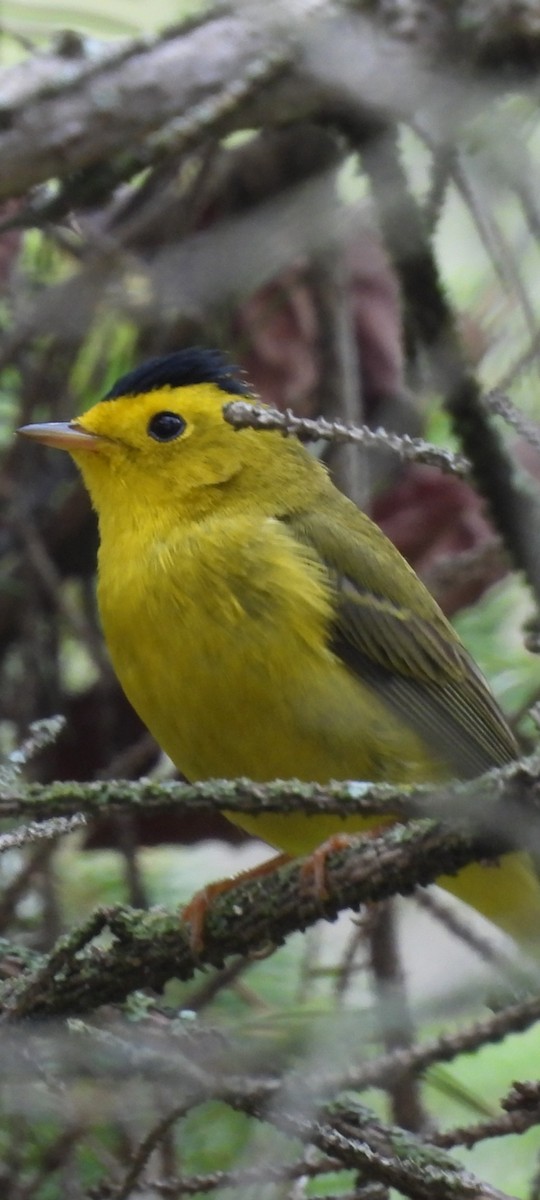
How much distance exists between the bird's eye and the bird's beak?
0.40 ft

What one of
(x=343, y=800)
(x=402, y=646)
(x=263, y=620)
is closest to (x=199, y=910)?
(x=343, y=800)

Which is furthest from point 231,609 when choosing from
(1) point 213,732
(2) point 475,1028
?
(2) point 475,1028

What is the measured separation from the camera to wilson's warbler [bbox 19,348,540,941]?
2562mm

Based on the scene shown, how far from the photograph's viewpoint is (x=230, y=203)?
4078mm

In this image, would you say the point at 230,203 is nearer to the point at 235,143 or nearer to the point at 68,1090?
the point at 235,143

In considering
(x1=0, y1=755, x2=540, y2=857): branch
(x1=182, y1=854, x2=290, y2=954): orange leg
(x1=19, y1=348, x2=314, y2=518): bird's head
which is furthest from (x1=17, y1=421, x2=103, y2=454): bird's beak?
(x1=0, y1=755, x2=540, y2=857): branch

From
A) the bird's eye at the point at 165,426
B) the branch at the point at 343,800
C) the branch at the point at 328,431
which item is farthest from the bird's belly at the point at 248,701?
the branch at the point at 343,800

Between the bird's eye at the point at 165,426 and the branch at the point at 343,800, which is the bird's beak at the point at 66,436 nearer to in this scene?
the bird's eye at the point at 165,426

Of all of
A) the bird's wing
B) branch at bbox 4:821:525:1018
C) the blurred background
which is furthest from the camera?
the bird's wing

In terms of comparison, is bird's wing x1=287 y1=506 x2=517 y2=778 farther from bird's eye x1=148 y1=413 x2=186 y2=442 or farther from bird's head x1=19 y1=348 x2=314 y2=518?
bird's eye x1=148 y1=413 x2=186 y2=442

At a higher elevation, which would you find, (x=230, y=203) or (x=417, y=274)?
(x=230, y=203)

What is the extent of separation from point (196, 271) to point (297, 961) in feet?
5.43

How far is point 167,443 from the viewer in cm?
312

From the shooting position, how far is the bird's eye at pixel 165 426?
314 cm
